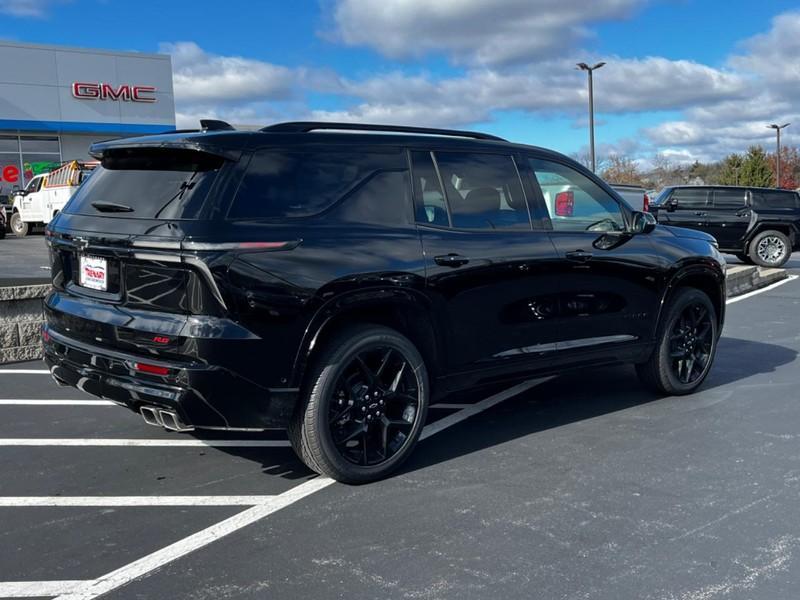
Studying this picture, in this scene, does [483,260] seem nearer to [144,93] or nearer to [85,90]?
[85,90]

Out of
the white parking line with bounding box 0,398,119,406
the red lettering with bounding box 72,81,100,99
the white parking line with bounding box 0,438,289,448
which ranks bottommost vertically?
the white parking line with bounding box 0,438,289,448

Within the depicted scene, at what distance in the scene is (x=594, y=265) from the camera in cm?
532

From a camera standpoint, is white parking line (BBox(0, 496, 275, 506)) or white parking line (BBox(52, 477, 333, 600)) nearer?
white parking line (BBox(52, 477, 333, 600))

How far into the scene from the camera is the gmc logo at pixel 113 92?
34.2 m

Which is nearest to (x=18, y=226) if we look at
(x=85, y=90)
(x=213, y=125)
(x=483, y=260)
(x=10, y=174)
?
(x=10, y=174)

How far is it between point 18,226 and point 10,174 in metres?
10.8

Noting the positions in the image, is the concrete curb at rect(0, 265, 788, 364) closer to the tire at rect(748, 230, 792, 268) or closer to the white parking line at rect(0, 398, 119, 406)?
the white parking line at rect(0, 398, 119, 406)

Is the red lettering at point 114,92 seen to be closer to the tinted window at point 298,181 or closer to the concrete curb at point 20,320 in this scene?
the concrete curb at point 20,320

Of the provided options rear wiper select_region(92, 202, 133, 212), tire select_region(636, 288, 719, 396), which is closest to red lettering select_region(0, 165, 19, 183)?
rear wiper select_region(92, 202, 133, 212)

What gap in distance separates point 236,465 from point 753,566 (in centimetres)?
279

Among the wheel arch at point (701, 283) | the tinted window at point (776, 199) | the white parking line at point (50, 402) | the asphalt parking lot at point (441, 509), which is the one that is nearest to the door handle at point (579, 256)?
the wheel arch at point (701, 283)

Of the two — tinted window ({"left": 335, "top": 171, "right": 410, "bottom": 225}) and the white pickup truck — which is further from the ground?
the white pickup truck

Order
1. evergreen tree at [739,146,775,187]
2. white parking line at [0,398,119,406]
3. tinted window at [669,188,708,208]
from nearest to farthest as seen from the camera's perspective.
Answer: white parking line at [0,398,119,406], tinted window at [669,188,708,208], evergreen tree at [739,146,775,187]

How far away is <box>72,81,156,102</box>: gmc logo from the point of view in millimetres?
34188
